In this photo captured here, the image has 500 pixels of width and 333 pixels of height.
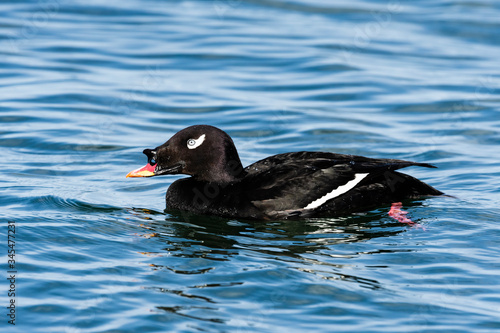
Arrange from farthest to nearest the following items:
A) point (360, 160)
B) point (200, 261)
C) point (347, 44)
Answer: point (347, 44)
point (360, 160)
point (200, 261)

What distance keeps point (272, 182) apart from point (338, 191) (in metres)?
0.61

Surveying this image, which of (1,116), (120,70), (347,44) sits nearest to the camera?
(1,116)

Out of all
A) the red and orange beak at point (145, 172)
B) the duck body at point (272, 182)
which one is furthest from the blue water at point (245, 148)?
the red and orange beak at point (145, 172)

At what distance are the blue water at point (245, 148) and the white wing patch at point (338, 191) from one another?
19 cm

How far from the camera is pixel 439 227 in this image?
7.28m

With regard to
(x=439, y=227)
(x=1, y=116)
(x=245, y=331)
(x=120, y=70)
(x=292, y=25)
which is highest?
(x=292, y=25)

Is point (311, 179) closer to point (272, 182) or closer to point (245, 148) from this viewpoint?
point (272, 182)

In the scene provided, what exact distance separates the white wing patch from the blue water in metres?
0.19

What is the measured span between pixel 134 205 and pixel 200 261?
1953 mm

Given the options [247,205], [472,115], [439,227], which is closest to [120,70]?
[472,115]

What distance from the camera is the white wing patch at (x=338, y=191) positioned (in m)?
7.48

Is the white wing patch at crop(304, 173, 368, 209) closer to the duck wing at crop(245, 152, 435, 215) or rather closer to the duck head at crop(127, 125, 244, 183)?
the duck wing at crop(245, 152, 435, 215)

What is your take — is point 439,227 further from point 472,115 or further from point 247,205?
point 472,115

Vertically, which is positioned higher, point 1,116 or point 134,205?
point 1,116
